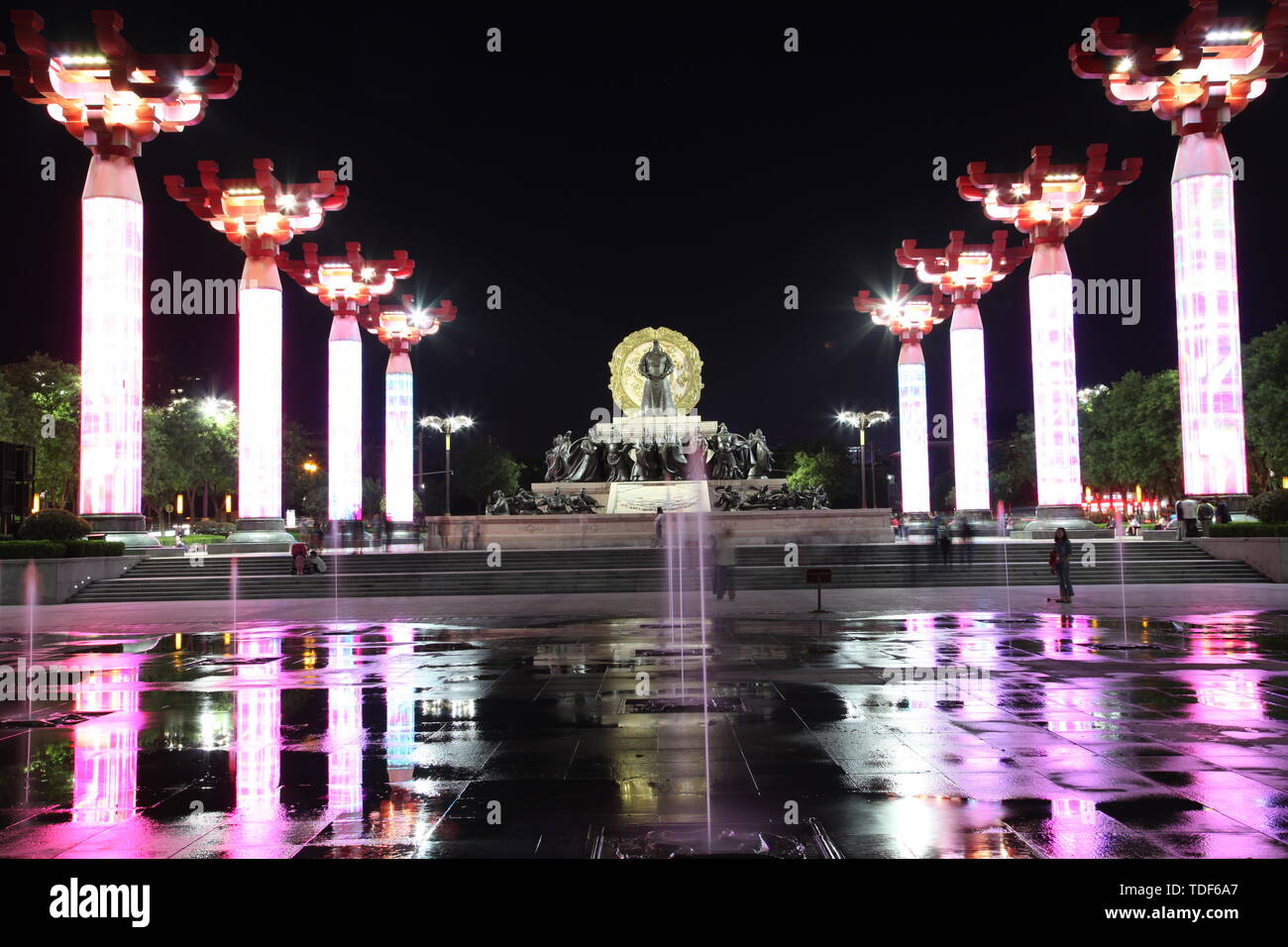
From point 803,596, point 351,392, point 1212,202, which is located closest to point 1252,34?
point 1212,202

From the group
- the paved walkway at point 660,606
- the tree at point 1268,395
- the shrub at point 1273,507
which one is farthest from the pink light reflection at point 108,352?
the tree at point 1268,395

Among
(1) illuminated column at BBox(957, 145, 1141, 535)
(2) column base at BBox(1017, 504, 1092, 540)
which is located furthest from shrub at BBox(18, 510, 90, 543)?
(1) illuminated column at BBox(957, 145, 1141, 535)

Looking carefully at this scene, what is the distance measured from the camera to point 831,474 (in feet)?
274

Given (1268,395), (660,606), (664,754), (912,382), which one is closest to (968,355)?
(912,382)

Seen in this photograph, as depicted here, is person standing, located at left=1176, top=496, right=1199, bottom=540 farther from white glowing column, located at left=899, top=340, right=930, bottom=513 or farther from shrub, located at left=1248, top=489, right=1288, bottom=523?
white glowing column, located at left=899, top=340, right=930, bottom=513

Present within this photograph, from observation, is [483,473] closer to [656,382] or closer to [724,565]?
[656,382]

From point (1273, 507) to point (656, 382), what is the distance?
3200 centimetres

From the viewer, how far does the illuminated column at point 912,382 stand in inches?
2211

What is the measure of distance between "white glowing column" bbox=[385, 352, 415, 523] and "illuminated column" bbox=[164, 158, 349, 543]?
16474 mm

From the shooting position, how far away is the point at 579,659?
12.8 meters

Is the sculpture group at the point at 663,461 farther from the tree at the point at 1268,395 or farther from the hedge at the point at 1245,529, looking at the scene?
the tree at the point at 1268,395

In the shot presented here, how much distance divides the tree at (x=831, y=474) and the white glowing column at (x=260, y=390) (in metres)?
48.6
